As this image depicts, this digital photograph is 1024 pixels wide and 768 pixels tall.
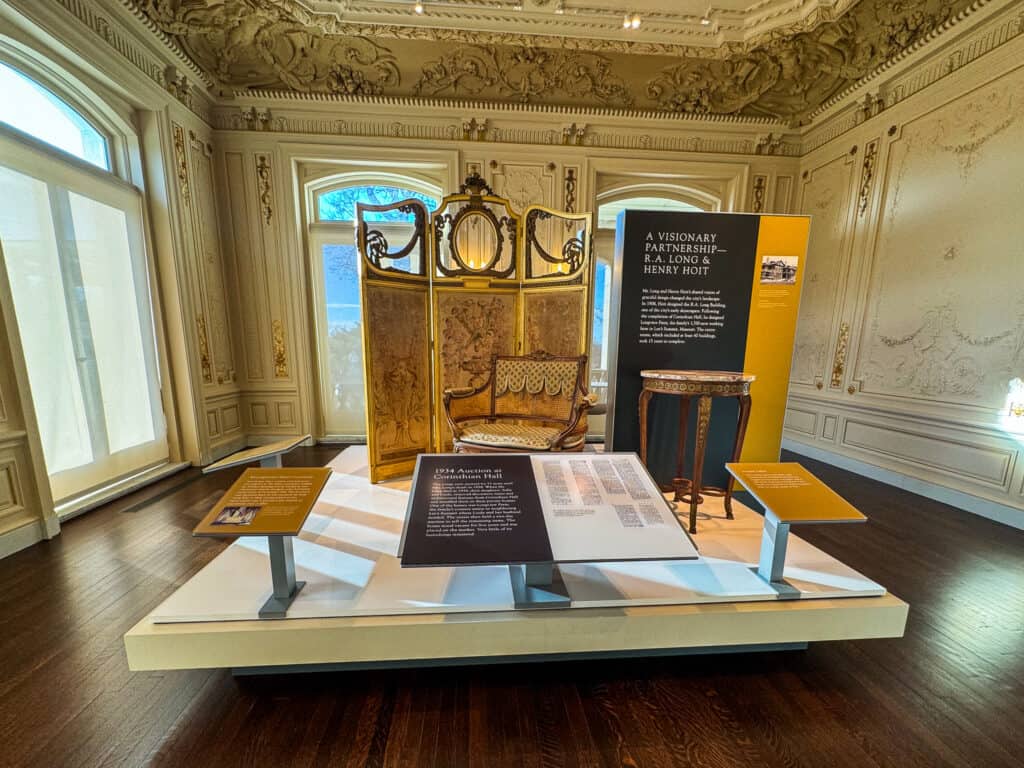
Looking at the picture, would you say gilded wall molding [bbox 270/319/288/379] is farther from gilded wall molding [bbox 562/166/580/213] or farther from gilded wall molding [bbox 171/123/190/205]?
gilded wall molding [bbox 562/166/580/213]

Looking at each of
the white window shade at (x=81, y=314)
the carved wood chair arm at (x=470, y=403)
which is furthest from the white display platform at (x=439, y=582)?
the white window shade at (x=81, y=314)

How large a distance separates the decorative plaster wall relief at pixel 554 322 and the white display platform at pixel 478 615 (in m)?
2.06

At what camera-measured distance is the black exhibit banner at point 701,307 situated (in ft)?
8.57

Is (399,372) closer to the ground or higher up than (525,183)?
closer to the ground

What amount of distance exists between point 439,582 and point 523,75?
5259mm

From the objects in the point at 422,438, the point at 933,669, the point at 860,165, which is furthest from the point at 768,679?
the point at 860,165

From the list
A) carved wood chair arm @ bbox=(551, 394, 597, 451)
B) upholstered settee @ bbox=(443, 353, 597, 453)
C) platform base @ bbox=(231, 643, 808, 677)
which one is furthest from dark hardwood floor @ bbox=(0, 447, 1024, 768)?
upholstered settee @ bbox=(443, 353, 597, 453)

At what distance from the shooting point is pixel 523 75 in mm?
4402

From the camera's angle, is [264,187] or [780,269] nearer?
[780,269]

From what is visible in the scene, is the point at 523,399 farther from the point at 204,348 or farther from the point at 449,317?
the point at 204,348

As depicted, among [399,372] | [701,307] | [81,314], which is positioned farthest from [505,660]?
[81,314]

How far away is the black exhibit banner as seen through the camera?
2611mm

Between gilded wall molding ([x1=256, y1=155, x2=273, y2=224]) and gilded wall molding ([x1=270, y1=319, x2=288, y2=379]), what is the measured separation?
129 centimetres

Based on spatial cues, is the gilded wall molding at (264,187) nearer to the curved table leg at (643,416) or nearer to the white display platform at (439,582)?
the white display platform at (439,582)
